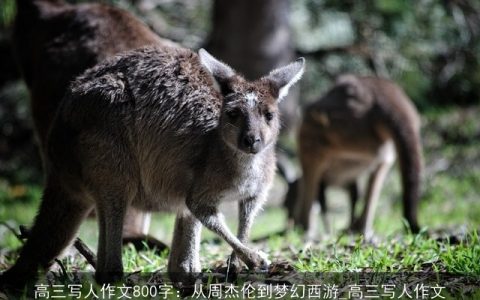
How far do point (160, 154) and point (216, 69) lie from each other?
654 mm

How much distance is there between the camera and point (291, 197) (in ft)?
31.2

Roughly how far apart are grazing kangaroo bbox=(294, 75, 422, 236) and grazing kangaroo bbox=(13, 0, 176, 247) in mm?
2565

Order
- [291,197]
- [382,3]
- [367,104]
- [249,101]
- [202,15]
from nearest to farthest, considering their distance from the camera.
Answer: [249,101], [367,104], [291,197], [382,3], [202,15]

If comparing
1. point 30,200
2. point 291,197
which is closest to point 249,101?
point 291,197

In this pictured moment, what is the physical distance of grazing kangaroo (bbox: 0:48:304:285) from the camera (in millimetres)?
4691

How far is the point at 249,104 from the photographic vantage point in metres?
4.66

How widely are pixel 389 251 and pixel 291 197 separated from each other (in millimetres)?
3998

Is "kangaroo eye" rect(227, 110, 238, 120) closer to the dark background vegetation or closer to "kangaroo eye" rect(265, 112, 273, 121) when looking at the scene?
"kangaroo eye" rect(265, 112, 273, 121)

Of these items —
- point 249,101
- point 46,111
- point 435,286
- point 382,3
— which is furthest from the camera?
point 382,3

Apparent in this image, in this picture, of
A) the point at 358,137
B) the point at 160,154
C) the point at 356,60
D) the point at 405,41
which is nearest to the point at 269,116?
the point at 160,154

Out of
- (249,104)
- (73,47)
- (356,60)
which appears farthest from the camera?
(356,60)

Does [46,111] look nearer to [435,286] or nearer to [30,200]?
[435,286]

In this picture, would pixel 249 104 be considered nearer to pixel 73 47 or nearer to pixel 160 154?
pixel 160 154

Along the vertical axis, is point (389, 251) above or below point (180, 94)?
below
